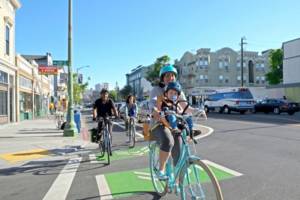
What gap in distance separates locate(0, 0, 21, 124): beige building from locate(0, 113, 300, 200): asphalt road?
570 inches

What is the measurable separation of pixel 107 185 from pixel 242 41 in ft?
178

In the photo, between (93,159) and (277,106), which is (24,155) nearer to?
(93,159)

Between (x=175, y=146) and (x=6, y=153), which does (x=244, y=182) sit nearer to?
(x=175, y=146)

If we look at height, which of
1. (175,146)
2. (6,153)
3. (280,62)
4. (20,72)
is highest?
(280,62)

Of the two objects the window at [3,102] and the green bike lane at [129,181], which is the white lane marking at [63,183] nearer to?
the green bike lane at [129,181]

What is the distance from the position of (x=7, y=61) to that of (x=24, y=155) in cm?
1564

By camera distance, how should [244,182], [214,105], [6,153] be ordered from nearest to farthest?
[244,182], [6,153], [214,105]

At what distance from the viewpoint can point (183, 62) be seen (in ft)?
295

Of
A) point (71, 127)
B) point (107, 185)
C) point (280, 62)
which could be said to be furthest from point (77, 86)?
point (107, 185)

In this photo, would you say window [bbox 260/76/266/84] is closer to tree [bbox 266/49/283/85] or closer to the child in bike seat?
tree [bbox 266/49/283/85]

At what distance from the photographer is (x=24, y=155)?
11.0 meters

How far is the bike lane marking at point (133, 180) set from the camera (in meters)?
6.30

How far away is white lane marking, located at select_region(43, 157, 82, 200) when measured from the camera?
6.23 meters

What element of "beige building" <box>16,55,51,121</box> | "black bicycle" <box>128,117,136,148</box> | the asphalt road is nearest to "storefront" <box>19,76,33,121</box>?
"beige building" <box>16,55,51,121</box>
